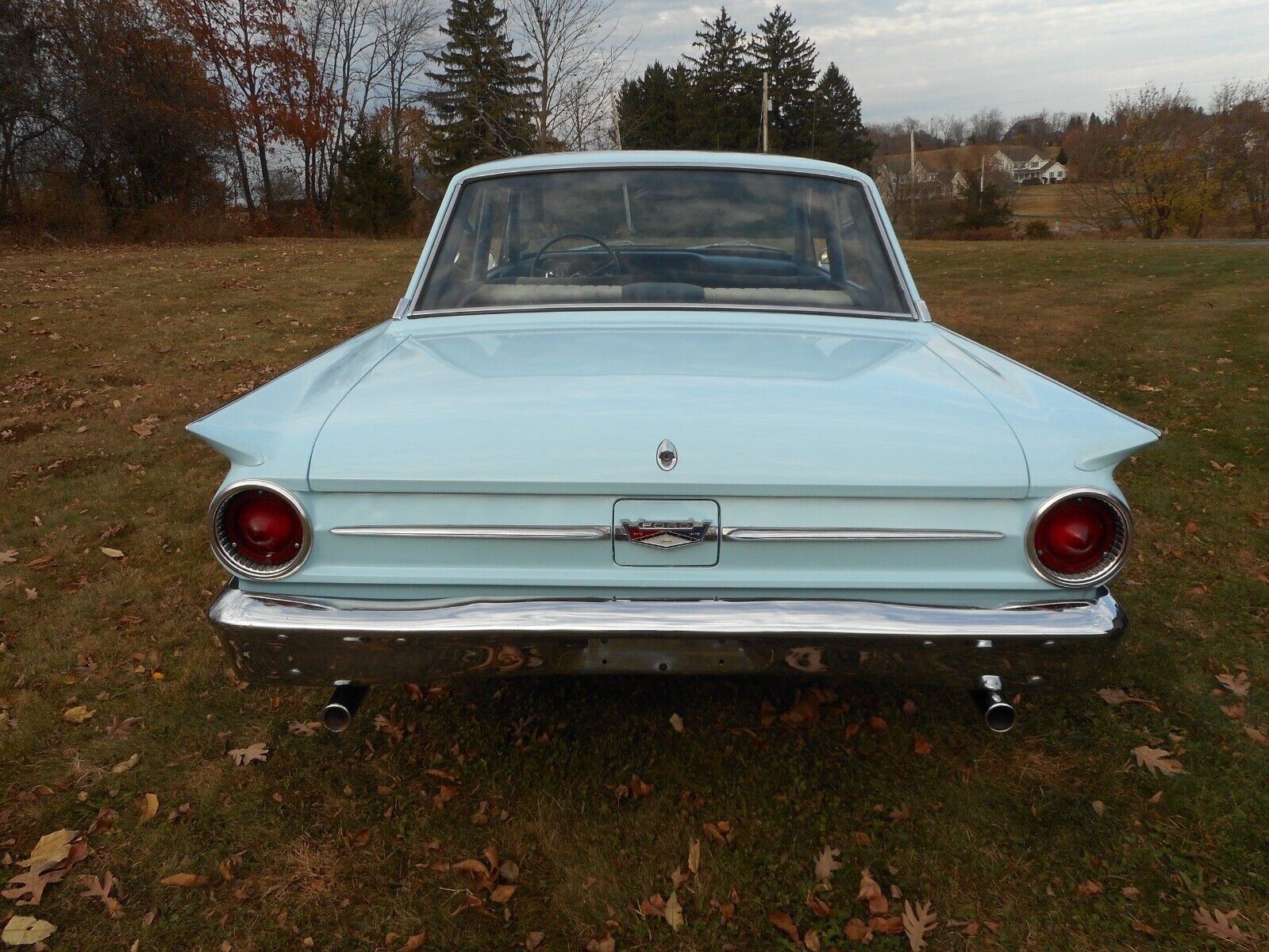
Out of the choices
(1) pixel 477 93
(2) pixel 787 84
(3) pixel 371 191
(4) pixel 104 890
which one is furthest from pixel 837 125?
(4) pixel 104 890

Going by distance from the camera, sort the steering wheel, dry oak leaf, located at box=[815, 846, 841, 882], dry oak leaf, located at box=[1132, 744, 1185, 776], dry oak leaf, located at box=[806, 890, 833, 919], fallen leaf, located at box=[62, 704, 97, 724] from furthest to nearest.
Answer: the steering wheel → fallen leaf, located at box=[62, 704, 97, 724] → dry oak leaf, located at box=[1132, 744, 1185, 776] → dry oak leaf, located at box=[815, 846, 841, 882] → dry oak leaf, located at box=[806, 890, 833, 919]

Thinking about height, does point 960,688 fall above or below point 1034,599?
below

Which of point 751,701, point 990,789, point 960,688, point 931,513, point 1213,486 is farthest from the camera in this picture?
point 1213,486

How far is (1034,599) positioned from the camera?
2047mm

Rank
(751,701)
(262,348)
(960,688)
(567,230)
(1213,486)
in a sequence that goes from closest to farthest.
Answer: (960,688), (751,701), (567,230), (1213,486), (262,348)

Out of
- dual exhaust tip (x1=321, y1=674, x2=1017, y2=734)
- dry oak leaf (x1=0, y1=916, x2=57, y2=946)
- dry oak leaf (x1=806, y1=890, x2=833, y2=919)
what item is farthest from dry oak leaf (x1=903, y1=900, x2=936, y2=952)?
dry oak leaf (x1=0, y1=916, x2=57, y2=946)

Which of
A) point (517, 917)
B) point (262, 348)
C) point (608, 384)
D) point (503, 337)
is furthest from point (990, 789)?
point (262, 348)

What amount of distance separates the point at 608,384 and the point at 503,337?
26.7 inches

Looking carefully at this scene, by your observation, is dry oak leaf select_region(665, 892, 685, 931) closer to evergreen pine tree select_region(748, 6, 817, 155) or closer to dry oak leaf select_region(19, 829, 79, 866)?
dry oak leaf select_region(19, 829, 79, 866)

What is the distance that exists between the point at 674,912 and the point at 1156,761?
163 cm

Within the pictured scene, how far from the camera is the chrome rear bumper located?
6.47ft

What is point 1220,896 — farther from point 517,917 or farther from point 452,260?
point 452,260

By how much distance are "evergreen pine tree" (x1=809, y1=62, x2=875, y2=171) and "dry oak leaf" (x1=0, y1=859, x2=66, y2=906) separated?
5003 centimetres

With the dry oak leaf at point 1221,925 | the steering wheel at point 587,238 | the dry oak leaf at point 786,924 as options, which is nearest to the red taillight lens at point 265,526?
the dry oak leaf at point 786,924
